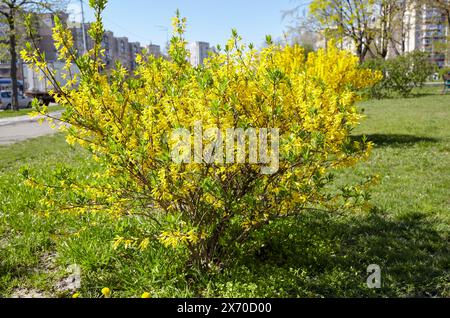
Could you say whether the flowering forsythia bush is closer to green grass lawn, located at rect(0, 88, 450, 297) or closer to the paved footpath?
green grass lawn, located at rect(0, 88, 450, 297)

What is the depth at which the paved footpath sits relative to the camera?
1290 cm

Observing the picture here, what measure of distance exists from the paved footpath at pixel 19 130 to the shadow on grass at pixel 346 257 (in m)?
10.5

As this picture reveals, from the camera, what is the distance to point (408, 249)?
376 cm

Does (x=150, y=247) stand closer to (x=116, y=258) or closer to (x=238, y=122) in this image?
(x=116, y=258)

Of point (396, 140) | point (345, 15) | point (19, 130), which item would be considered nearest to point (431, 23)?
point (345, 15)

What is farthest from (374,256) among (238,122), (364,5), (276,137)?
(364,5)

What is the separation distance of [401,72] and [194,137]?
930 inches

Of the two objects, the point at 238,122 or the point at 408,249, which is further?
the point at 408,249

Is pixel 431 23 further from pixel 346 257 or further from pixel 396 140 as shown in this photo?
pixel 346 257

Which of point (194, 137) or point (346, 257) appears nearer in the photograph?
point (194, 137)

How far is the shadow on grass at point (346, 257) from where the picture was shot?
3.12 metres

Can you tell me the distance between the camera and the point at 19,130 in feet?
50.0

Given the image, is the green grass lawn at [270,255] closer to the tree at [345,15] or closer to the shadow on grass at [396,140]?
the shadow on grass at [396,140]

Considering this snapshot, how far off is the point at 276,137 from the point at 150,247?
4.88ft
